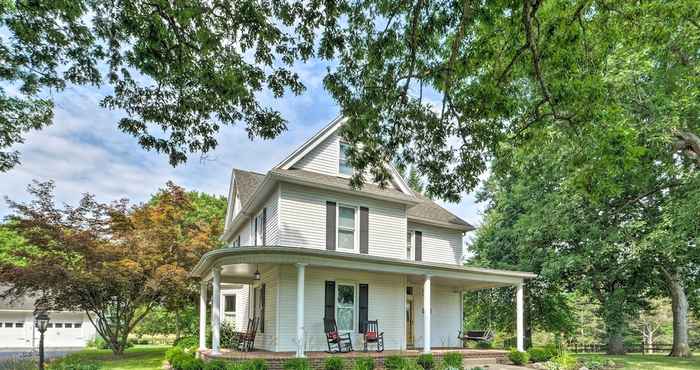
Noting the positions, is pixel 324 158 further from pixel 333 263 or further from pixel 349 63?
pixel 349 63

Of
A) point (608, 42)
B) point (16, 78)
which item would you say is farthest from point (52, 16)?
point (608, 42)

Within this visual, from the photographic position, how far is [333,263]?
1278 cm

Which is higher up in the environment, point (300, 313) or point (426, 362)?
point (300, 313)

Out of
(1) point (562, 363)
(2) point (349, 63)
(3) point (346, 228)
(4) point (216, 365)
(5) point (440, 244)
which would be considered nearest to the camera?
(2) point (349, 63)

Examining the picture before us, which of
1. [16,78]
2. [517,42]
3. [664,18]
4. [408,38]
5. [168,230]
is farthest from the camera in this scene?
[168,230]

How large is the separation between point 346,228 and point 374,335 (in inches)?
141

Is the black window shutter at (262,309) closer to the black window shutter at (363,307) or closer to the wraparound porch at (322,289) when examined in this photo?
the wraparound porch at (322,289)

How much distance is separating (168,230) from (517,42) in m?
16.6

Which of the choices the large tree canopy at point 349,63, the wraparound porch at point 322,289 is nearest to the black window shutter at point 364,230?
the wraparound porch at point 322,289

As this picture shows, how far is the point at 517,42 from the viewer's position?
7812 millimetres

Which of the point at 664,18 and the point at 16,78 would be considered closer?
the point at 16,78

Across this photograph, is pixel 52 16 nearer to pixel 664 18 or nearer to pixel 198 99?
pixel 198 99

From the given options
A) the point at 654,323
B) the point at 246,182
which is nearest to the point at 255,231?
the point at 246,182

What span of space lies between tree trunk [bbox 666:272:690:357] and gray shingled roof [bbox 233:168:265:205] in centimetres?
1827
